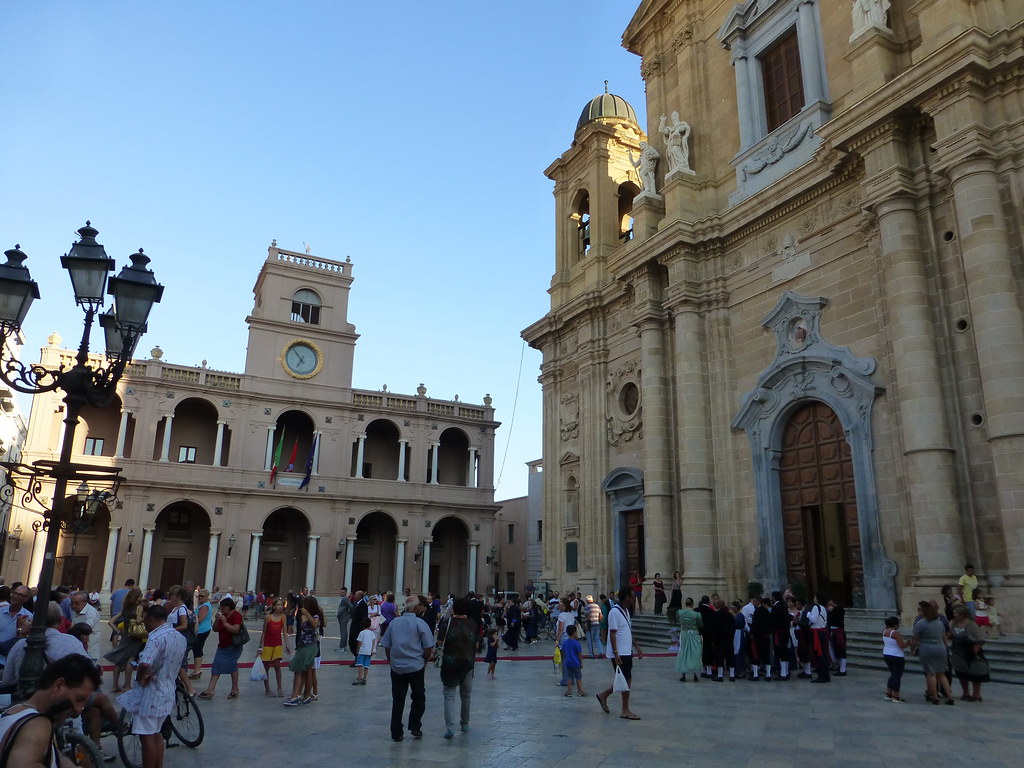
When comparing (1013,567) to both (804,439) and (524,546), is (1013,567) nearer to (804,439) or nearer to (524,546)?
(804,439)

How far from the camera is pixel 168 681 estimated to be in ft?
21.0

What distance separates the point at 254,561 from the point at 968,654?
109 feet

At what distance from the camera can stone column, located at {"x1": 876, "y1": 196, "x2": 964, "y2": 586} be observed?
42.5ft

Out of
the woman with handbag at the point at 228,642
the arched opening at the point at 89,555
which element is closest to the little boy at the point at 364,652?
the woman with handbag at the point at 228,642

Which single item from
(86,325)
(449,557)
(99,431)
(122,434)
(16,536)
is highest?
(99,431)

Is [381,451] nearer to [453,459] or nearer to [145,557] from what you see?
[453,459]

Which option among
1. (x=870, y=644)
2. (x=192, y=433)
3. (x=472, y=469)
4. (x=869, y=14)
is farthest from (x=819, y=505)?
(x=192, y=433)

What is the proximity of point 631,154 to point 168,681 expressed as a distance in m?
24.0

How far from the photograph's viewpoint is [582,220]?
2852 cm

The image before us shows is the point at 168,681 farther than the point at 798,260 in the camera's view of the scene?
No

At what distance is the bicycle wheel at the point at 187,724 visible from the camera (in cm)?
765

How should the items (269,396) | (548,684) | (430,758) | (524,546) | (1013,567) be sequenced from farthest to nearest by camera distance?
(524,546) → (269,396) → (548,684) → (1013,567) → (430,758)

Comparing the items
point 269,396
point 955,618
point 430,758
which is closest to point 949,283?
point 955,618

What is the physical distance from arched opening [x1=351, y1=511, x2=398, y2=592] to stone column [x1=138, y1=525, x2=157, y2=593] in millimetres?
9919
